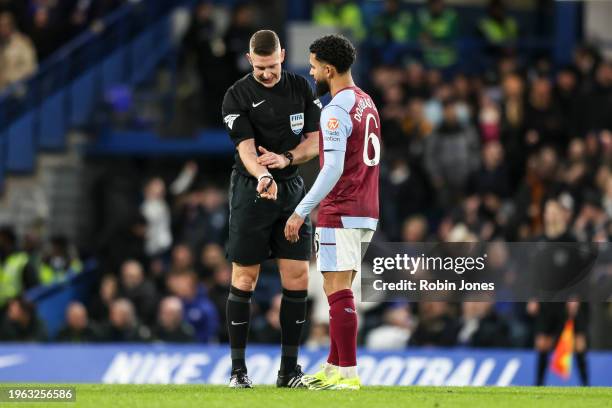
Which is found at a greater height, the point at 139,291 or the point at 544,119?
the point at 544,119

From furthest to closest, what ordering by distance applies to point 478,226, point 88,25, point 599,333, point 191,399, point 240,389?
point 88,25, point 478,226, point 599,333, point 240,389, point 191,399

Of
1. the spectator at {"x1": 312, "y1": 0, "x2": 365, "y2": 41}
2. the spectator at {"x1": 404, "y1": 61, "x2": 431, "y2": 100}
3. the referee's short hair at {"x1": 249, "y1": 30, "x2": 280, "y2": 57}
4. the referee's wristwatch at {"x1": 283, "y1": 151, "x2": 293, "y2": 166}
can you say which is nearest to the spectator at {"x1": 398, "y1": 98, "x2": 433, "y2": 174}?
the spectator at {"x1": 404, "y1": 61, "x2": 431, "y2": 100}

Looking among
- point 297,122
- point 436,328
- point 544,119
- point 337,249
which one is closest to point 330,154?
point 337,249

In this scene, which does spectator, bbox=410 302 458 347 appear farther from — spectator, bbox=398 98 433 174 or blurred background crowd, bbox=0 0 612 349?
spectator, bbox=398 98 433 174

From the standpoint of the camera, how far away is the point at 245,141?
9664 mm

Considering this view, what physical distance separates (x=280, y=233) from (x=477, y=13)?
14.0 meters

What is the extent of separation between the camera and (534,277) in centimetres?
1019

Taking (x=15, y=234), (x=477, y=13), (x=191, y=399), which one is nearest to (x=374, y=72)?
(x=477, y=13)

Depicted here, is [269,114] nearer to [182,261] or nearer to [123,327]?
[123,327]

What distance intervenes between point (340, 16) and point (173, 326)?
5.96m

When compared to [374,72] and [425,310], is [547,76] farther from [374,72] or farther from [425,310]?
[425,310]

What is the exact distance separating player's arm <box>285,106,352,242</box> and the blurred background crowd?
5630mm

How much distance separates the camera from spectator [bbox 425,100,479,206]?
61.1 feet

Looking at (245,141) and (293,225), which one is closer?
(293,225)
